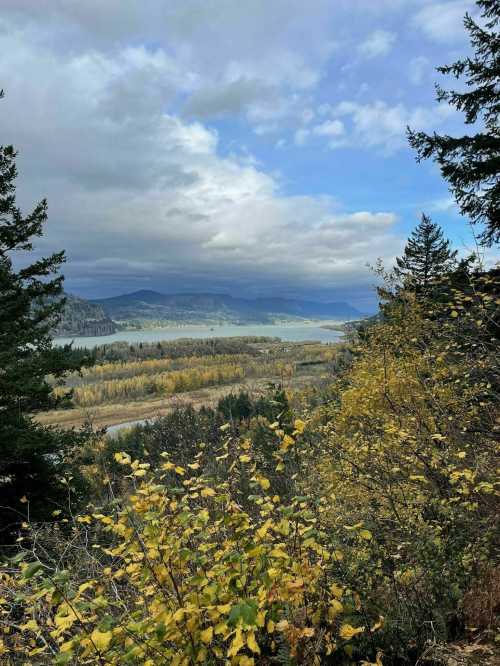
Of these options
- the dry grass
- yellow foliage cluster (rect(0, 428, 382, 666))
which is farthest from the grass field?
yellow foliage cluster (rect(0, 428, 382, 666))

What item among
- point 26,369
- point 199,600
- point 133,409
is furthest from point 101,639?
point 133,409

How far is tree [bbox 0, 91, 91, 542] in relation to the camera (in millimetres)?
14406

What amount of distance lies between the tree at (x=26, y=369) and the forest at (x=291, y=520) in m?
0.08

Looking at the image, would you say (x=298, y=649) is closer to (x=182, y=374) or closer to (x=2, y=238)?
(x=2, y=238)

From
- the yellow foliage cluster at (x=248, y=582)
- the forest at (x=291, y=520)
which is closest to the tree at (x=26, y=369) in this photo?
the forest at (x=291, y=520)

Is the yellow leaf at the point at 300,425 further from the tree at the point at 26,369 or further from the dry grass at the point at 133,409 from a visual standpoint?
the dry grass at the point at 133,409

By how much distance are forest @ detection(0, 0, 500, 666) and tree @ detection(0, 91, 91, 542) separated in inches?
3.0

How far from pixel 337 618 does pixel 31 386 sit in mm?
14289

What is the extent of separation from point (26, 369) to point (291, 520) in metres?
14.6

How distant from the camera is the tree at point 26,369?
14.4 metres

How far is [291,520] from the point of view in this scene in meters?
3.62

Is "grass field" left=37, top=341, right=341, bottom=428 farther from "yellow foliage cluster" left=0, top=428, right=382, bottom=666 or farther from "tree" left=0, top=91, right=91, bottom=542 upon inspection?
"yellow foliage cluster" left=0, top=428, right=382, bottom=666

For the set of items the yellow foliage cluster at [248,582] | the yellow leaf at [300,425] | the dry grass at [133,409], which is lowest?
the dry grass at [133,409]

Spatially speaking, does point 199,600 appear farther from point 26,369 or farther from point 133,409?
point 133,409
